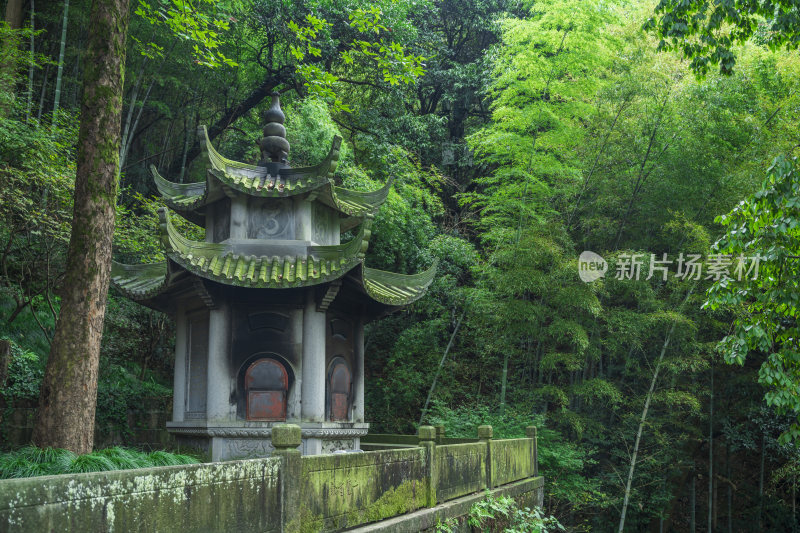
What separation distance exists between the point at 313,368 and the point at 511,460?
342 cm

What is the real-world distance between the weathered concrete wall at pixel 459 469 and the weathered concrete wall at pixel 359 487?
0.40m

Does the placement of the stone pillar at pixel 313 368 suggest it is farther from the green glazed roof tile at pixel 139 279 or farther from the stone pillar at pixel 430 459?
the green glazed roof tile at pixel 139 279

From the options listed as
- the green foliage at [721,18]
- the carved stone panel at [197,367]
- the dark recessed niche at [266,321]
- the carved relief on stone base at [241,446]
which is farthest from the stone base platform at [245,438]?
the green foliage at [721,18]

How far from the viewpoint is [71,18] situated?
13.7 metres

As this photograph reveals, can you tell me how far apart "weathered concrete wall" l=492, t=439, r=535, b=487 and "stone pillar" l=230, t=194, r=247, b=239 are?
4180 mm

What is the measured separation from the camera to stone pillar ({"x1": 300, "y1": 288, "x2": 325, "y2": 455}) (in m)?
7.28

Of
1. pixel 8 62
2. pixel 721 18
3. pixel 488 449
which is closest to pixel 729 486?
pixel 488 449

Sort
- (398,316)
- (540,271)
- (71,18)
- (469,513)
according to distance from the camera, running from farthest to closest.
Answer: (398,316), (71,18), (540,271), (469,513)

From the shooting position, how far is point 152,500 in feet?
10.5

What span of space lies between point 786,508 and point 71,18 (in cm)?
1857

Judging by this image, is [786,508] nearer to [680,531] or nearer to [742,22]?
[680,531]

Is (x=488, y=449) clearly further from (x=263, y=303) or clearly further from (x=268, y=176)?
(x=268, y=176)

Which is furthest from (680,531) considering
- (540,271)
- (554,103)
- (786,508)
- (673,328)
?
(554,103)

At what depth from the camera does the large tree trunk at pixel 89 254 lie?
5.05m
